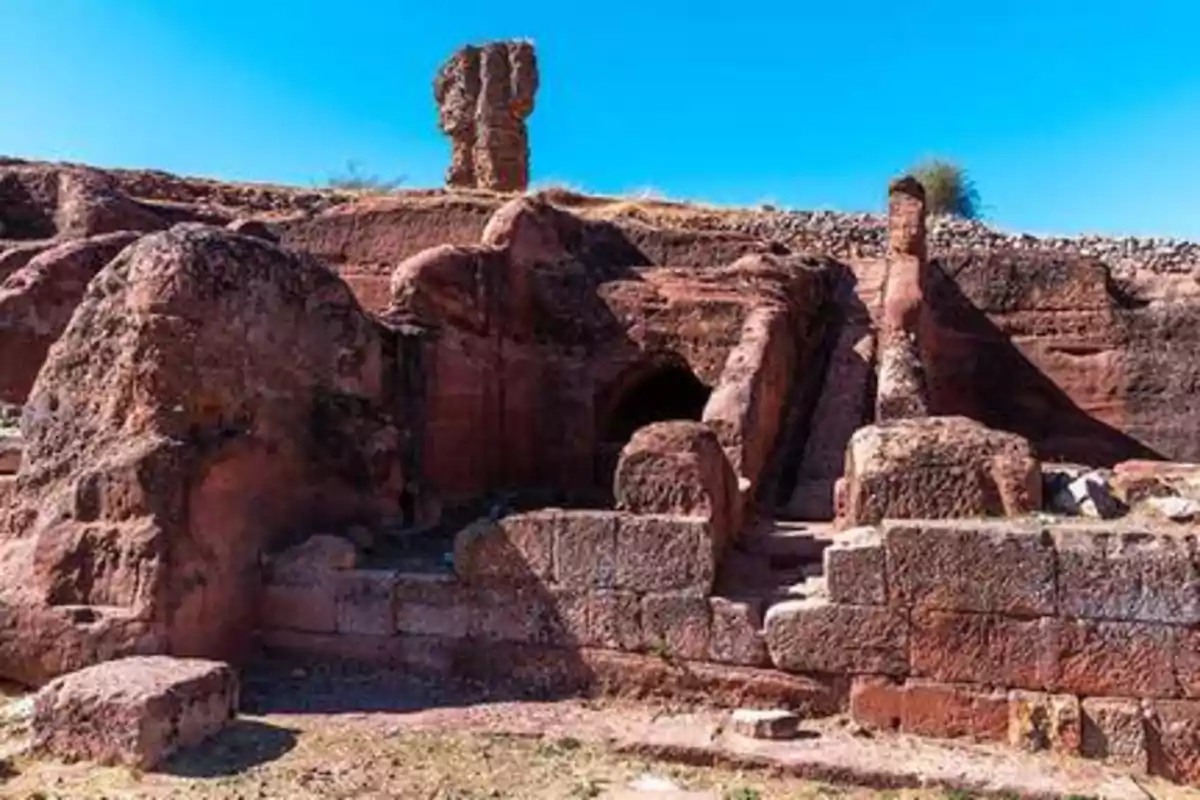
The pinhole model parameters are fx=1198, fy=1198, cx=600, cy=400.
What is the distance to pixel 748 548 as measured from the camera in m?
8.96

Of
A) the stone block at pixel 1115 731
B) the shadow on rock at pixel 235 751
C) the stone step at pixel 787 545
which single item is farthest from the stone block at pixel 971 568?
the shadow on rock at pixel 235 751

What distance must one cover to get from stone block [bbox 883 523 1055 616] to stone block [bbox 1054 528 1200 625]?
0.12 metres

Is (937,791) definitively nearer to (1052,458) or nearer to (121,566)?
(121,566)

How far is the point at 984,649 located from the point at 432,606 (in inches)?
141

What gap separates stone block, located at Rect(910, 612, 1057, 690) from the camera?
22.4ft

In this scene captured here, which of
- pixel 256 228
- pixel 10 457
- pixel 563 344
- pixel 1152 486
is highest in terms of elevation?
pixel 256 228

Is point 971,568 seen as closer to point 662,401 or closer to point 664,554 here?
point 664,554

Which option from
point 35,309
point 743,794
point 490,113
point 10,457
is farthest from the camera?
point 490,113

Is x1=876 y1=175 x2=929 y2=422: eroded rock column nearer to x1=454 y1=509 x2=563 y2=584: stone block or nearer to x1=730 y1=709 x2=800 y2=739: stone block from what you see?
x1=454 y1=509 x2=563 y2=584: stone block

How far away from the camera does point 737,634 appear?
292 inches

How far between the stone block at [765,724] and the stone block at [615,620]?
3.01 feet

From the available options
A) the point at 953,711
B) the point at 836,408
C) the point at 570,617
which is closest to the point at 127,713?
the point at 570,617

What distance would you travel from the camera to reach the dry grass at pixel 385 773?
608 centimetres

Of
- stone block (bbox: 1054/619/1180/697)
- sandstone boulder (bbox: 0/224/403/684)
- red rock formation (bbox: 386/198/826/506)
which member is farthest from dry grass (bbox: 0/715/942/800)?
red rock formation (bbox: 386/198/826/506)
